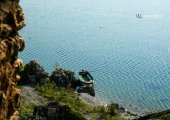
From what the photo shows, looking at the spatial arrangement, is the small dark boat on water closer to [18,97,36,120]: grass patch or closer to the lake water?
the lake water

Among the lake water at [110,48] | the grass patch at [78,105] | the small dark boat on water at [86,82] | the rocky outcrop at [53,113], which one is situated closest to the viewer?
the rocky outcrop at [53,113]

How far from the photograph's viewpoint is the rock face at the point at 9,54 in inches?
245

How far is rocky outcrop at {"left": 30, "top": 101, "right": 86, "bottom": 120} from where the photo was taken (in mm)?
23528

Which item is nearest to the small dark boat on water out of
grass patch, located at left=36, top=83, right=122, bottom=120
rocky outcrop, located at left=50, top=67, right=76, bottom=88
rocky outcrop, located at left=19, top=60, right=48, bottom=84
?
rocky outcrop, located at left=50, top=67, right=76, bottom=88

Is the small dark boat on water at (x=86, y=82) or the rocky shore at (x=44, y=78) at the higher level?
the rocky shore at (x=44, y=78)

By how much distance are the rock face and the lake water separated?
121 ft

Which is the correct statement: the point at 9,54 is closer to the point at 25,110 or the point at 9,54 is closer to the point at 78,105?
the point at 25,110

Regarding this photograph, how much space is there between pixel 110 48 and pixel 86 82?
70.8 feet

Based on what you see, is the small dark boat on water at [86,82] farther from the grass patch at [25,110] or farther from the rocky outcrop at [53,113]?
the rocky outcrop at [53,113]

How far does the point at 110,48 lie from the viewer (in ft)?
228

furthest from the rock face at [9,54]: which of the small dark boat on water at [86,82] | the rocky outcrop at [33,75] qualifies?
the small dark boat on water at [86,82]

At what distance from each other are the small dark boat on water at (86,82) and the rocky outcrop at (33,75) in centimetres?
587

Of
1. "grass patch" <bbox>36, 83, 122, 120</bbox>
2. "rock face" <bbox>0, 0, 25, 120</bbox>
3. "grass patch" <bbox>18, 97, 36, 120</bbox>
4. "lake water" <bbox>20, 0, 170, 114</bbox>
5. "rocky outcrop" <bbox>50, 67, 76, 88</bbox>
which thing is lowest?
"lake water" <bbox>20, 0, 170, 114</bbox>

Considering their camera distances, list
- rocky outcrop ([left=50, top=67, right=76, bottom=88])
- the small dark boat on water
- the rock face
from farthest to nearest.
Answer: the small dark boat on water → rocky outcrop ([left=50, top=67, right=76, bottom=88]) → the rock face
